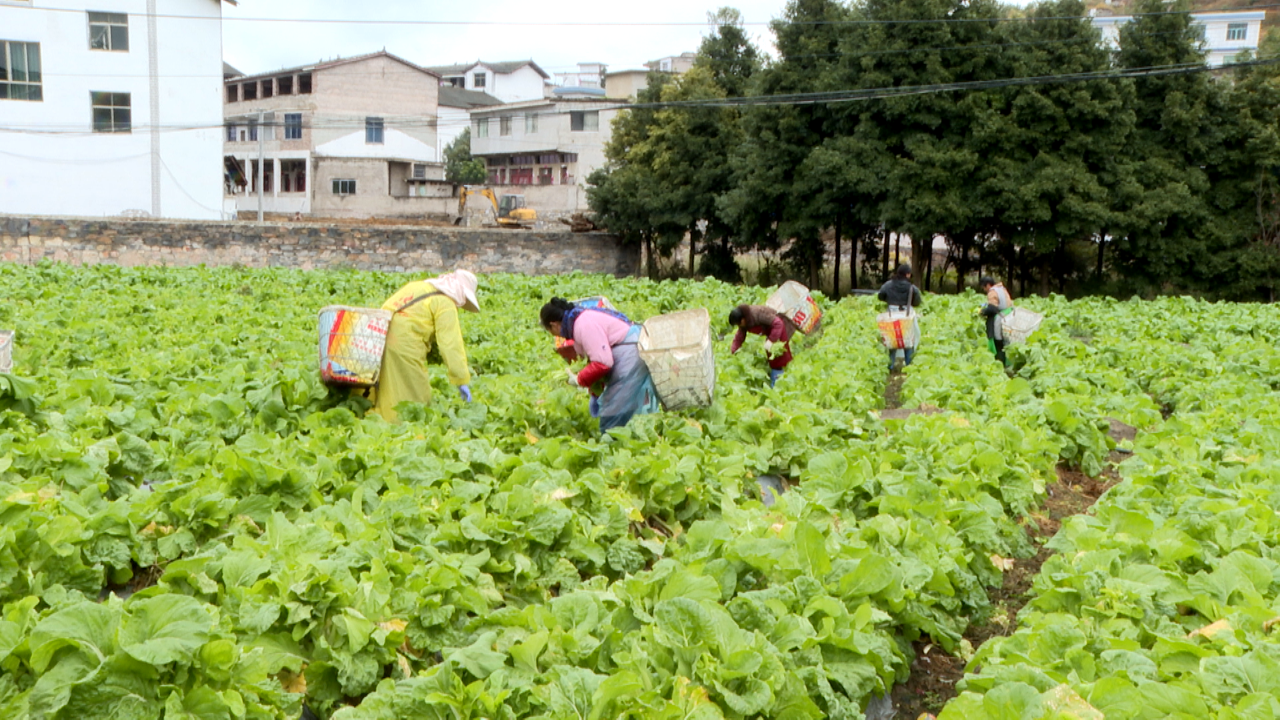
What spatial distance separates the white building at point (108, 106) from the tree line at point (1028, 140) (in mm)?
18210

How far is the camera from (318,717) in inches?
155

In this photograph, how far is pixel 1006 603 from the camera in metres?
5.79

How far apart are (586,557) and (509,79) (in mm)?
75283

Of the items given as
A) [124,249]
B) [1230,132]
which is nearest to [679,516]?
[124,249]

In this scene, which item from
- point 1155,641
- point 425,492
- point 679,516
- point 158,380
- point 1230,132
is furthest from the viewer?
point 1230,132

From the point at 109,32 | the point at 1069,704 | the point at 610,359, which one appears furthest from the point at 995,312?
the point at 109,32

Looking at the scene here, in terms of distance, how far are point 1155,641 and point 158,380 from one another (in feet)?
23.7

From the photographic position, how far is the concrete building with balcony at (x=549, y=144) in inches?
2153

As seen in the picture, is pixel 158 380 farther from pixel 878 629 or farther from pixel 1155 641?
pixel 1155 641

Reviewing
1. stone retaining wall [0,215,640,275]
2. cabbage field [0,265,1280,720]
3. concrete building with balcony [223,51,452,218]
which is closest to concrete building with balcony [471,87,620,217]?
concrete building with balcony [223,51,452,218]

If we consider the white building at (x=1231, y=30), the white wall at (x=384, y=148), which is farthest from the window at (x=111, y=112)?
the white building at (x=1231, y=30)

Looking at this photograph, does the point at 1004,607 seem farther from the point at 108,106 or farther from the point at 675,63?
the point at 675,63

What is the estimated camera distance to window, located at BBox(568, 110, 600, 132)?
54.5 metres

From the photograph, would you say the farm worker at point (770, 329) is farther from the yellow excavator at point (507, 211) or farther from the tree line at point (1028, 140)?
the yellow excavator at point (507, 211)
